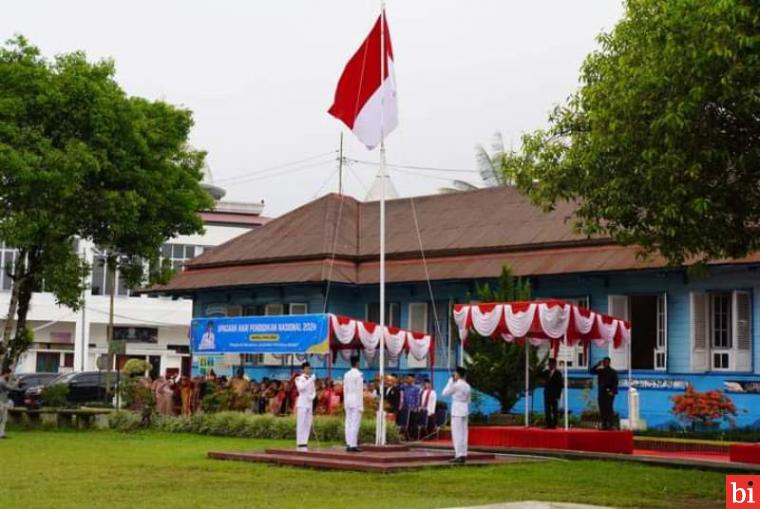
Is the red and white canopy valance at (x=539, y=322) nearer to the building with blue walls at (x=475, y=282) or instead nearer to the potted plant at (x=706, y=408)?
the potted plant at (x=706, y=408)

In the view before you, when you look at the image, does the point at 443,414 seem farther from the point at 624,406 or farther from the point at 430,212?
the point at 430,212

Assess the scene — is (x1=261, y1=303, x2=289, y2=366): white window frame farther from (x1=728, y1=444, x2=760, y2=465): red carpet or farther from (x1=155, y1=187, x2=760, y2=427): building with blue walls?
(x1=728, y1=444, x2=760, y2=465): red carpet

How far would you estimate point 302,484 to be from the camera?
17469 millimetres

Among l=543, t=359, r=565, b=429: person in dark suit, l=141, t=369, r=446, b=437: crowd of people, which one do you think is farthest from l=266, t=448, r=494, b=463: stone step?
l=141, t=369, r=446, b=437: crowd of people

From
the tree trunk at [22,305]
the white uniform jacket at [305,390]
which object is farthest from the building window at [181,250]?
the white uniform jacket at [305,390]

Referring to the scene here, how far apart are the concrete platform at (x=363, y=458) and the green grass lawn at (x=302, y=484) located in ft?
1.36

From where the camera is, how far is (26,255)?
3419cm

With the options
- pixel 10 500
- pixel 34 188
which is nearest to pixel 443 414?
pixel 34 188

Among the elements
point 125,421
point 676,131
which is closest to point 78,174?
point 125,421

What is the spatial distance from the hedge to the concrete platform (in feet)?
12.1

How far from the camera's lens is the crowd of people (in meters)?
28.2

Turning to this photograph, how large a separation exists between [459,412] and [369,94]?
20.0ft

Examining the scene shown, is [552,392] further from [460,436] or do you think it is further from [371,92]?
[371,92]

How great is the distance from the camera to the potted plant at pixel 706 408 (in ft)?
88.0
